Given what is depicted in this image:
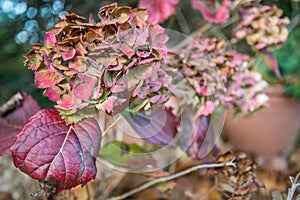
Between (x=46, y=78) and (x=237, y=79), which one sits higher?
(x=46, y=78)

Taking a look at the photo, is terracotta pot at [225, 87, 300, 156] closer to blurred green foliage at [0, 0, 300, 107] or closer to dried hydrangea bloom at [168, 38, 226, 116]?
blurred green foliage at [0, 0, 300, 107]

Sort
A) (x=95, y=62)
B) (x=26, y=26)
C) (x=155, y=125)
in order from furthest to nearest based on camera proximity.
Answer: (x=26, y=26) < (x=155, y=125) < (x=95, y=62)

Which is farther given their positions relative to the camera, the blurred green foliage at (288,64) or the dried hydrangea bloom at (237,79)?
the blurred green foliage at (288,64)

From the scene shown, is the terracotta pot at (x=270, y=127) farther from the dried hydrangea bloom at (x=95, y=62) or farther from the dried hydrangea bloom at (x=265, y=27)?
the dried hydrangea bloom at (x=95, y=62)

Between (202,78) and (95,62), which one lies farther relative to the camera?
(202,78)

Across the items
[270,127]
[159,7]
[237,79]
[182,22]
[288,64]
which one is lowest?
[270,127]

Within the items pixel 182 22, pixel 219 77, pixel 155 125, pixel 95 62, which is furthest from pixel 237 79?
pixel 182 22

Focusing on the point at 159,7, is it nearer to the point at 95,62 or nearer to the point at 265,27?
the point at 265,27

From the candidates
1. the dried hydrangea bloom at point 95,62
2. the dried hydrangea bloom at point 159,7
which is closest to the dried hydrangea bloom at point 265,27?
the dried hydrangea bloom at point 159,7
